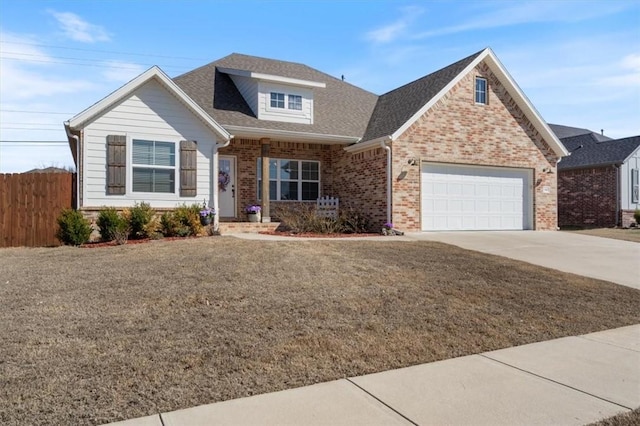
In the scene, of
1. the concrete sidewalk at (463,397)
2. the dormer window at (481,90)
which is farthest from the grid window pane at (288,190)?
the concrete sidewalk at (463,397)

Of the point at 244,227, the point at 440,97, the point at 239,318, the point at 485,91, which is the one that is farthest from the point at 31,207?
the point at 485,91

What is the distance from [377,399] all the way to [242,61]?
17773 mm

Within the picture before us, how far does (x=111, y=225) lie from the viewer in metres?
11.9

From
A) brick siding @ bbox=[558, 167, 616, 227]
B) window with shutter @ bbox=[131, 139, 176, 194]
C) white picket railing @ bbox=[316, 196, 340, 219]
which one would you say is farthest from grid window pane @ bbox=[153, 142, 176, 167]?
brick siding @ bbox=[558, 167, 616, 227]

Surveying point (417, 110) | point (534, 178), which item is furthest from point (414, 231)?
point (534, 178)

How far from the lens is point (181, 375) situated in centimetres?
423

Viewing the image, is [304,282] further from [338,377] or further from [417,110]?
[417,110]

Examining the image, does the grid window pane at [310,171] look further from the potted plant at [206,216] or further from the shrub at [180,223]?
the shrub at [180,223]

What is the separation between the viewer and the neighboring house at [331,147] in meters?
13.5

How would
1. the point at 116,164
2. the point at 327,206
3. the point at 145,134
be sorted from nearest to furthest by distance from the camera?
the point at 116,164 → the point at 145,134 → the point at 327,206

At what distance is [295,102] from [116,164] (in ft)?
23.0

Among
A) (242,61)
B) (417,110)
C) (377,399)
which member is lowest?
(377,399)

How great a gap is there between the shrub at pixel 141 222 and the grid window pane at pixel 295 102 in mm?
7091

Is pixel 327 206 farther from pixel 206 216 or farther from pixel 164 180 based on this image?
pixel 164 180
